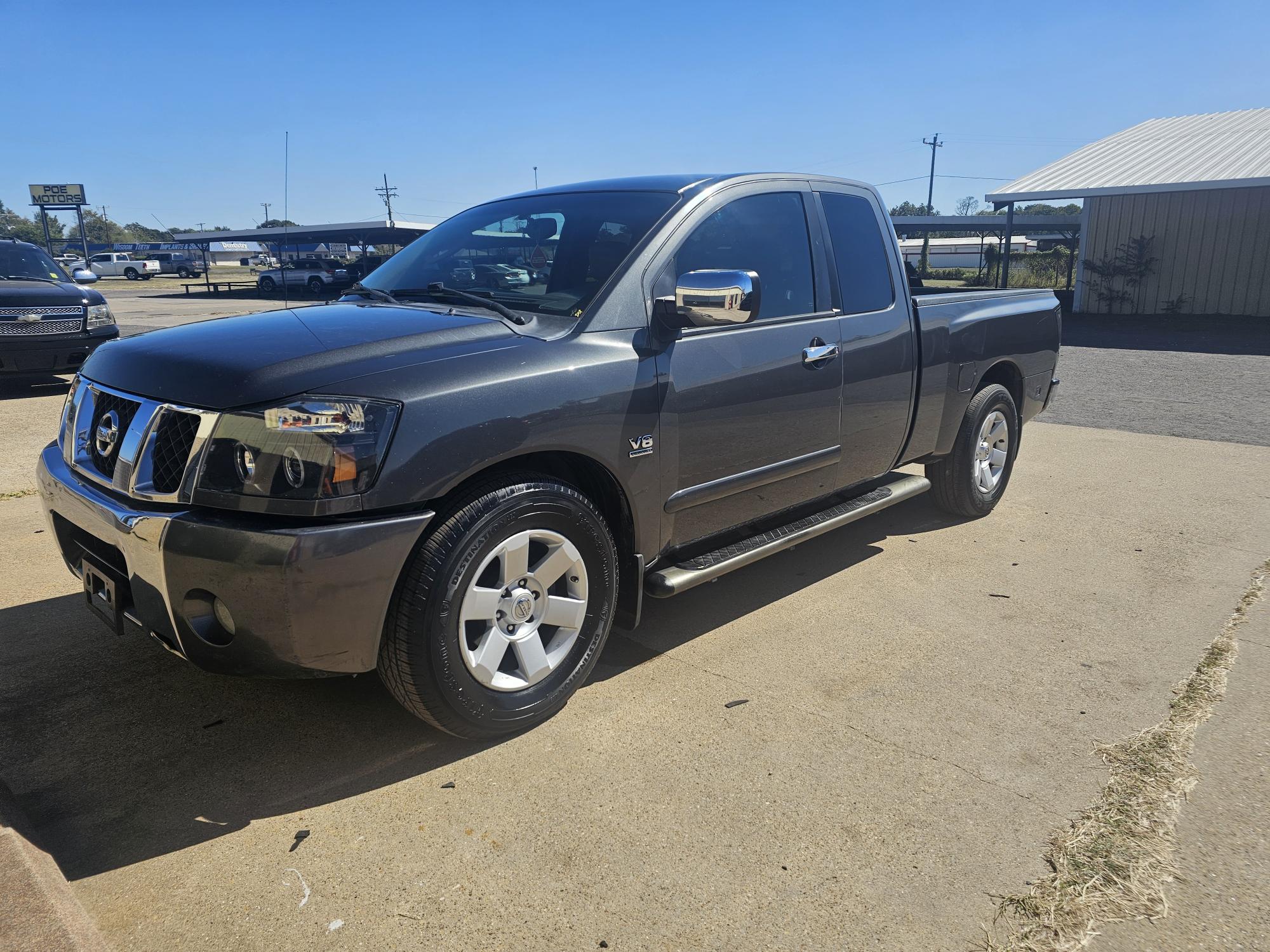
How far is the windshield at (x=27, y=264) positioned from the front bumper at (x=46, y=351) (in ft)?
3.57

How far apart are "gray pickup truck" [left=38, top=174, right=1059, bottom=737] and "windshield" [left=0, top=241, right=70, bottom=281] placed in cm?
837

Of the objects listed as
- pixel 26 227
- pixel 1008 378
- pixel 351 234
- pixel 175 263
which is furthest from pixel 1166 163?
pixel 26 227

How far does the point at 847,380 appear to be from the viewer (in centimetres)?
417

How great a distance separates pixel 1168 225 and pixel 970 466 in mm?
20405

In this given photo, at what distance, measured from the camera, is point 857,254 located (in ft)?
14.7

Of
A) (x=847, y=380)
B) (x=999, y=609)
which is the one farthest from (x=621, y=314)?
(x=999, y=609)

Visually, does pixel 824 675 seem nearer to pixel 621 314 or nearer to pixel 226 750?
pixel 621 314

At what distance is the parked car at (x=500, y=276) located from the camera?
3.62 m

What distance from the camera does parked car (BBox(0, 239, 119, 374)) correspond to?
9375mm

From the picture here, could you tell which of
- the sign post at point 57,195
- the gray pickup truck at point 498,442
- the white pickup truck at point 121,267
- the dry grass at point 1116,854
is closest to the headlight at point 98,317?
the gray pickup truck at point 498,442

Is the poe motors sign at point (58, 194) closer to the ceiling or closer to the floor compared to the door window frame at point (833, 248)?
closer to the ceiling

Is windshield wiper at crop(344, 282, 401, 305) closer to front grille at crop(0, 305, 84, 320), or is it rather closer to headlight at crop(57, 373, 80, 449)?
headlight at crop(57, 373, 80, 449)

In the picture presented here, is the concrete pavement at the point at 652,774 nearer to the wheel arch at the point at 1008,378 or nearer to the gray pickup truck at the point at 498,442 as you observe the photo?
the gray pickup truck at the point at 498,442

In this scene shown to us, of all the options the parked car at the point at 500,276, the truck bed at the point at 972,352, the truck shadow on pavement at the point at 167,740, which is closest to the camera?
the truck shadow on pavement at the point at 167,740
